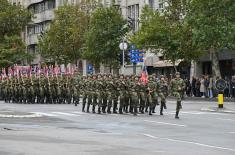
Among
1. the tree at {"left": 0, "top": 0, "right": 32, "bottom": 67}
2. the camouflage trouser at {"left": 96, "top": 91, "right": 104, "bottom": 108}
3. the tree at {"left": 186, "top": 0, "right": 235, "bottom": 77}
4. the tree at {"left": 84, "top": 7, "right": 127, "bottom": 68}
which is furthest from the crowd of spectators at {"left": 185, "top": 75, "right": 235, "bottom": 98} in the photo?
the tree at {"left": 0, "top": 0, "right": 32, "bottom": 67}

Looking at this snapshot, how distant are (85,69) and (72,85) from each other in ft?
130

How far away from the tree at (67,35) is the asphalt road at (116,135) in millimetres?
41474

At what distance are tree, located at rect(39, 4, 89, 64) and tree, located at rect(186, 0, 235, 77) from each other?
84.4ft

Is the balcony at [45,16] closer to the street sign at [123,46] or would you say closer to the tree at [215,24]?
the street sign at [123,46]

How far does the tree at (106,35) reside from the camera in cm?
6147

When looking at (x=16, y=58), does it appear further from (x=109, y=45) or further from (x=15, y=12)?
(x=109, y=45)

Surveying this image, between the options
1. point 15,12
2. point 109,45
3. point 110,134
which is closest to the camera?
point 110,134

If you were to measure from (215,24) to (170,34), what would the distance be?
8.96 meters

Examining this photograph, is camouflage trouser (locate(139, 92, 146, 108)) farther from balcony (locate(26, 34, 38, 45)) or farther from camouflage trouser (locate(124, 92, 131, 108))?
balcony (locate(26, 34, 38, 45))

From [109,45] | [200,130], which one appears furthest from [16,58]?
[200,130]

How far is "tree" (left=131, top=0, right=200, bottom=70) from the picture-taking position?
50.7 meters

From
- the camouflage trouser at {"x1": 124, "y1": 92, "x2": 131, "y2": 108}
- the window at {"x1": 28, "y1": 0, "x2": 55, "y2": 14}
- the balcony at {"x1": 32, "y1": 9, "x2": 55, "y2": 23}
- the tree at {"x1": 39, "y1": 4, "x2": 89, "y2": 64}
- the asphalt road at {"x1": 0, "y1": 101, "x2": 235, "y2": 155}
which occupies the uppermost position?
the window at {"x1": 28, "y1": 0, "x2": 55, "y2": 14}

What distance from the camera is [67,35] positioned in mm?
69938

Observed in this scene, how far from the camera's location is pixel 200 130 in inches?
805
